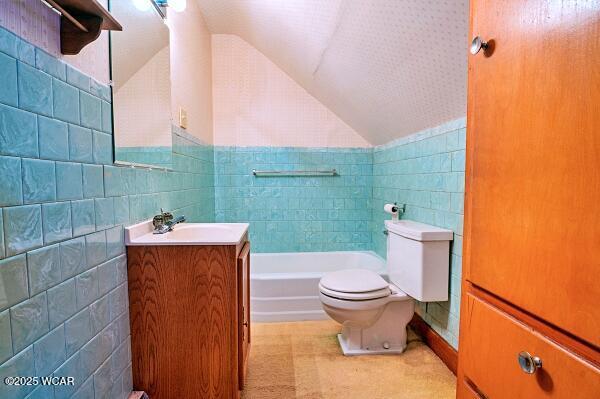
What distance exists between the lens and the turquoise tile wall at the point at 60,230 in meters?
0.71

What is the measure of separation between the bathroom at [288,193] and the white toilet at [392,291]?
13 millimetres

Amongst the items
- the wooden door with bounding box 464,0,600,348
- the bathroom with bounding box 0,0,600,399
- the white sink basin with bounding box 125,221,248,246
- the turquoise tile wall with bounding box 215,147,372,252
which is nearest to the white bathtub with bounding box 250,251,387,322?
the bathroom with bounding box 0,0,600,399

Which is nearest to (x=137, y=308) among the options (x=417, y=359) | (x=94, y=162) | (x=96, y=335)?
(x=96, y=335)

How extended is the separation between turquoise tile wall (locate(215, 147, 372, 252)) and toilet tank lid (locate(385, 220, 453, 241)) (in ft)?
3.49

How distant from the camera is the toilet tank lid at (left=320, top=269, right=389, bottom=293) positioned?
1.84 meters

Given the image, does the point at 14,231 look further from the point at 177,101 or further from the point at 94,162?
the point at 177,101

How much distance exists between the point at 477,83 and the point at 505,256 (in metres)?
0.41

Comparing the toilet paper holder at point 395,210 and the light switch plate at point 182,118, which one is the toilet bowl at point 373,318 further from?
the light switch plate at point 182,118

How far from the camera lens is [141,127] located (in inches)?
58.1

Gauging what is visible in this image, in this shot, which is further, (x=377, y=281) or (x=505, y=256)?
(x=377, y=281)

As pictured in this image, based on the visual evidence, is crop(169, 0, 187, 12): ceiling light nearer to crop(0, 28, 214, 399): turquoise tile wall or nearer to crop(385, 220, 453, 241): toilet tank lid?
crop(0, 28, 214, 399): turquoise tile wall

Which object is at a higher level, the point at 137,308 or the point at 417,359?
the point at 137,308

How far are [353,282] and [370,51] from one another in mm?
1405

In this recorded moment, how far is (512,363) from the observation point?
0.64 metres
